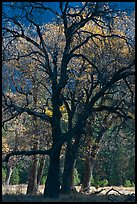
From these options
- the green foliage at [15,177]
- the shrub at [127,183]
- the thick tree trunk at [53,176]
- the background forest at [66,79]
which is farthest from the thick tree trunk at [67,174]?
the shrub at [127,183]

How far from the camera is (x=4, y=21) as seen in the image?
20.2 m

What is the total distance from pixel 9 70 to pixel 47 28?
3.57 meters

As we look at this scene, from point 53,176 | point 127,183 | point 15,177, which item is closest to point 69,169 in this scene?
point 53,176

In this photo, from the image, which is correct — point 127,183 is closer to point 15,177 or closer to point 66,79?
point 15,177

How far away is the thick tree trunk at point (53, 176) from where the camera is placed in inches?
730

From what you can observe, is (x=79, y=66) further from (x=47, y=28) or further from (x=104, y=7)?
(x=104, y=7)

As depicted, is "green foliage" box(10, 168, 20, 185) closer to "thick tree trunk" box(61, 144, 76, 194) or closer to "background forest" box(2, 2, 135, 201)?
"background forest" box(2, 2, 135, 201)

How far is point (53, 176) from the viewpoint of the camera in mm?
18719

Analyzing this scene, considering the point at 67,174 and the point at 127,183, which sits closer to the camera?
the point at 67,174

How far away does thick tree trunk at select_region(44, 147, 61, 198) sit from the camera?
18.5 meters

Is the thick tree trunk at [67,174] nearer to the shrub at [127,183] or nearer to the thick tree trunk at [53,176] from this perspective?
the thick tree trunk at [53,176]

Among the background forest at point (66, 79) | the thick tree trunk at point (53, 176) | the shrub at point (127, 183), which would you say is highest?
the background forest at point (66, 79)

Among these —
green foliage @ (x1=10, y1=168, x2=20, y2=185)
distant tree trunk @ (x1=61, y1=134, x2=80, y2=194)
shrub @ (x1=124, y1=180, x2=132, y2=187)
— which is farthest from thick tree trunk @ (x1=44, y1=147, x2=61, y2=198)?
shrub @ (x1=124, y1=180, x2=132, y2=187)

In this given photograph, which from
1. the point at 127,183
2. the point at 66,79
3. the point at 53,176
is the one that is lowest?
the point at 127,183
